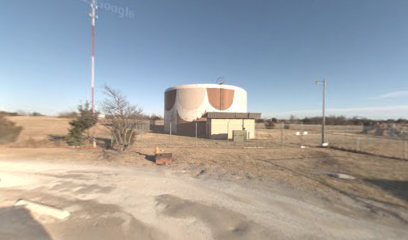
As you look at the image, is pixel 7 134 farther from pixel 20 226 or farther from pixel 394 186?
pixel 394 186

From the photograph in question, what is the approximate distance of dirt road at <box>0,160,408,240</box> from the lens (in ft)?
14.9

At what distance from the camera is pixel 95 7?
83.5 ft

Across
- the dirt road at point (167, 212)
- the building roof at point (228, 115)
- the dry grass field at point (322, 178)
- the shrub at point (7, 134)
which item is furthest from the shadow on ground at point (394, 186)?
the shrub at point (7, 134)

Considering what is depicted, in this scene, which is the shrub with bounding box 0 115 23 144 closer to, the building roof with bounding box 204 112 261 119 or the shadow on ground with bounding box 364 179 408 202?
the building roof with bounding box 204 112 261 119

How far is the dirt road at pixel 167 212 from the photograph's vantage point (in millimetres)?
4543

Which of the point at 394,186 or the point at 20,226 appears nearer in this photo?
the point at 20,226

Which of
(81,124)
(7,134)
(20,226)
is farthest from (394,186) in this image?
(7,134)

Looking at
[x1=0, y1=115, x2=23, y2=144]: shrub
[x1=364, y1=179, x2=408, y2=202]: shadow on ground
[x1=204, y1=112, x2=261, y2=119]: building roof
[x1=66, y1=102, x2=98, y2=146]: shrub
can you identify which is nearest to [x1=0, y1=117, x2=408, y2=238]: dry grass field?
[x1=364, y1=179, x2=408, y2=202]: shadow on ground

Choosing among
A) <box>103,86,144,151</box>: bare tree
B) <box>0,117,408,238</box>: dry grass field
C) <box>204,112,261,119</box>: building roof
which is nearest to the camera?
<box>0,117,408,238</box>: dry grass field

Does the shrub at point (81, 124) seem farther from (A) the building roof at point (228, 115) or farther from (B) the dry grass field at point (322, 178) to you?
(A) the building roof at point (228, 115)

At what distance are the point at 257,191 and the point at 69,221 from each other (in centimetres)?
489

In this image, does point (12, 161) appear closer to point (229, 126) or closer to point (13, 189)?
point (13, 189)

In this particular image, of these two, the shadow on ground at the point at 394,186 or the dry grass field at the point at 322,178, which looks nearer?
the dry grass field at the point at 322,178

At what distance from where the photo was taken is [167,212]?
555 cm
